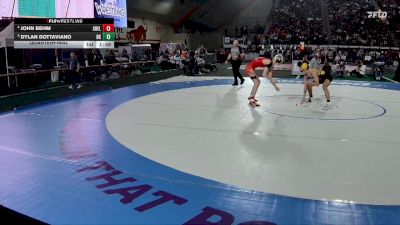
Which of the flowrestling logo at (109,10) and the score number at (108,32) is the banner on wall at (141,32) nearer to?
the flowrestling logo at (109,10)

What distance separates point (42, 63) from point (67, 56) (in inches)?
113

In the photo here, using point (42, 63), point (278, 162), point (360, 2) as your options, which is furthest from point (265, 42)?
point (278, 162)

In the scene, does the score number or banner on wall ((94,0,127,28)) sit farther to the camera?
banner on wall ((94,0,127,28))

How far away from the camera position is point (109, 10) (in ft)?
55.0

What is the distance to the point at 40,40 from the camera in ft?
32.0

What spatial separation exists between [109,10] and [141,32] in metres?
11.3

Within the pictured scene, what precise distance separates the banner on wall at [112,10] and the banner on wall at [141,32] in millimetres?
4930

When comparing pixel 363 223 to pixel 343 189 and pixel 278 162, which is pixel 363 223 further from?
pixel 278 162

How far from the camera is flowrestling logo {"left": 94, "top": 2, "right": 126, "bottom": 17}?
15773 millimetres

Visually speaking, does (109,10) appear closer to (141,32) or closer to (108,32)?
(108,32)
